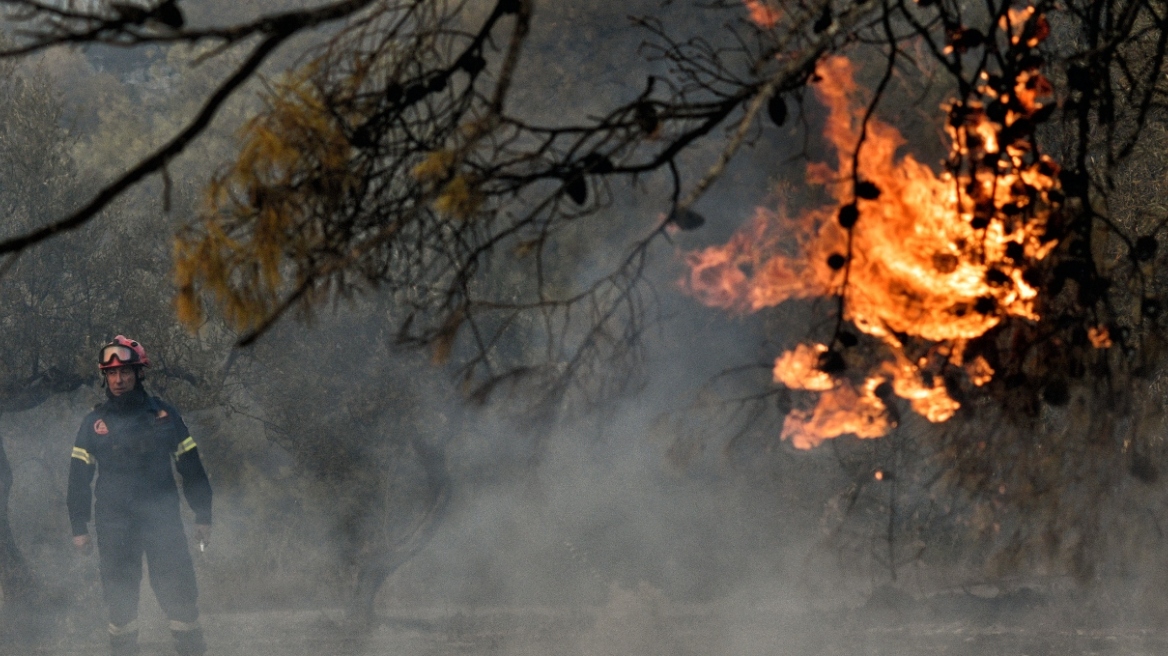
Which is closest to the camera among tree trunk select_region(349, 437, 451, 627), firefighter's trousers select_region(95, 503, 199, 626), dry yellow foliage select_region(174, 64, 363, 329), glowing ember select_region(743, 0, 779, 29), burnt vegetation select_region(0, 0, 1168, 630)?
burnt vegetation select_region(0, 0, 1168, 630)

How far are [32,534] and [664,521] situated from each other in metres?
7.54

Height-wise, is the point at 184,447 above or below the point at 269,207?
below

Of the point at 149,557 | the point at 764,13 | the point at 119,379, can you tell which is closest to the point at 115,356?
the point at 119,379

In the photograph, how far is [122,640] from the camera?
369 inches

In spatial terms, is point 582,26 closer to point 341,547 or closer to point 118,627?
point 341,547

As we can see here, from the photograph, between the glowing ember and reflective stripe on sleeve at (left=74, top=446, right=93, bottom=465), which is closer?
the glowing ember

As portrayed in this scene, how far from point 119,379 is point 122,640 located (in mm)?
1703

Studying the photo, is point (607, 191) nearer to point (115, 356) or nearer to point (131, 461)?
point (115, 356)

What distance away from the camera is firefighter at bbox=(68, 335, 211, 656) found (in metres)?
9.41

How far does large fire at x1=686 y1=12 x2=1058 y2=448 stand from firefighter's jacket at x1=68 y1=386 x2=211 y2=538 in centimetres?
504

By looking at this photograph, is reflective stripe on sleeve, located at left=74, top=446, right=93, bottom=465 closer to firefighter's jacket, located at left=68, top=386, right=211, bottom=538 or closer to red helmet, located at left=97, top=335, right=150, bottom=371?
firefighter's jacket, located at left=68, top=386, right=211, bottom=538

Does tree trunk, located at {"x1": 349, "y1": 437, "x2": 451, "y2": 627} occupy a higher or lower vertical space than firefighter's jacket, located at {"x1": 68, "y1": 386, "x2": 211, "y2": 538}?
lower

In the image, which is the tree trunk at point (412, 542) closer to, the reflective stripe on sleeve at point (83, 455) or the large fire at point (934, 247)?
the reflective stripe on sleeve at point (83, 455)

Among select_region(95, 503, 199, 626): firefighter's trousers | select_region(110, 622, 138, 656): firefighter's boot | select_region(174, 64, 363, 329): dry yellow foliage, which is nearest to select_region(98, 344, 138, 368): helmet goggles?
select_region(95, 503, 199, 626): firefighter's trousers
